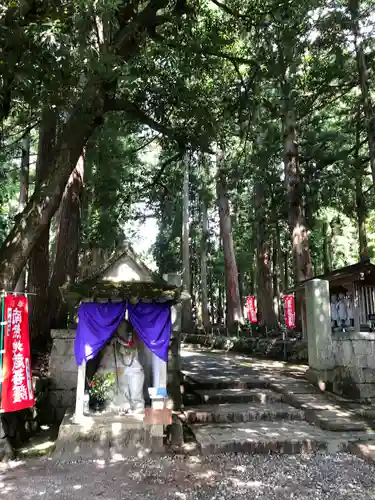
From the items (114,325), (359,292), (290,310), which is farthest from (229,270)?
(114,325)

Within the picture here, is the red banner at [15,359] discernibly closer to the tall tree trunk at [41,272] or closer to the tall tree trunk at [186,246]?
the tall tree trunk at [41,272]

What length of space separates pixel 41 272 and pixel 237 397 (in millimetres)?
5769

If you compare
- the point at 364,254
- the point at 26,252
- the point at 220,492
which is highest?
the point at 364,254

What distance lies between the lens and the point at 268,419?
354 inches

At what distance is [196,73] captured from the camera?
1179 cm

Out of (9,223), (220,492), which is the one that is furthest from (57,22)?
(9,223)

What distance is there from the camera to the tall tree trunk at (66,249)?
10797mm

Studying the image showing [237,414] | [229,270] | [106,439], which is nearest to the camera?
[106,439]

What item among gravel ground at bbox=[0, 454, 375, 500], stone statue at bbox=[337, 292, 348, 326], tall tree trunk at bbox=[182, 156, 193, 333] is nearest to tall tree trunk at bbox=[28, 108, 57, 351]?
gravel ground at bbox=[0, 454, 375, 500]

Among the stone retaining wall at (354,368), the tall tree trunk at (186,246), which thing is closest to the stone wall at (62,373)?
the stone retaining wall at (354,368)

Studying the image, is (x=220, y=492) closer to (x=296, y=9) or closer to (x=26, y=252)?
(x=26, y=252)

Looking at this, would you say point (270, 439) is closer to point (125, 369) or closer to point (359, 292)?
point (125, 369)

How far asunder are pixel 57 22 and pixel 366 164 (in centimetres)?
1671

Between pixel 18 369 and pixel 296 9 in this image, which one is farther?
pixel 296 9
